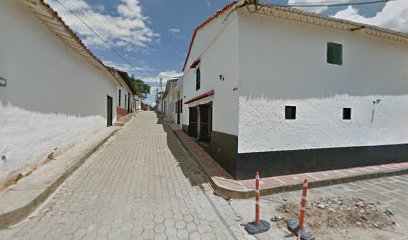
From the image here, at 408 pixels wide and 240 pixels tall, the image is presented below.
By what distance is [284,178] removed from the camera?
491 cm

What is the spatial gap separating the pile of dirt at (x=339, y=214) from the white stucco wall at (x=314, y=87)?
157 centimetres

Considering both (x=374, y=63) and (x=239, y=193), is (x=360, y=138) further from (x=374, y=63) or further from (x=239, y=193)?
(x=239, y=193)

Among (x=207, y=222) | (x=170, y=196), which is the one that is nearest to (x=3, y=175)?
Answer: (x=170, y=196)

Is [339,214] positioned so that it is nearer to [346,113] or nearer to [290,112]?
[290,112]

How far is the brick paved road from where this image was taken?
286 cm

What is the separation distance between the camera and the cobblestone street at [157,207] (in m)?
2.89

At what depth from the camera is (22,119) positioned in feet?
13.9

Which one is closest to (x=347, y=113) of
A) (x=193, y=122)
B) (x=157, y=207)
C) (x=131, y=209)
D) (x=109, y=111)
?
(x=157, y=207)

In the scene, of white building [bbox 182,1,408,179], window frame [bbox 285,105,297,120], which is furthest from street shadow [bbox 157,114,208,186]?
window frame [bbox 285,105,297,120]

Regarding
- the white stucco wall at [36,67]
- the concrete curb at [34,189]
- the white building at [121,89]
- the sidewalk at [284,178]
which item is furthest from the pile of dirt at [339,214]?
the white building at [121,89]

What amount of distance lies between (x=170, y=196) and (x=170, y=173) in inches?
56.2

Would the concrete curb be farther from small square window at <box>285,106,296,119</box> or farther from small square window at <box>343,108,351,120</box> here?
small square window at <box>343,108,351,120</box>

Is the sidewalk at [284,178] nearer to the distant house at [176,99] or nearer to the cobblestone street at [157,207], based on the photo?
the cobblestone street at [157,207]

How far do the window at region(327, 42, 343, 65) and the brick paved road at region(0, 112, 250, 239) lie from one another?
5.08 metres
